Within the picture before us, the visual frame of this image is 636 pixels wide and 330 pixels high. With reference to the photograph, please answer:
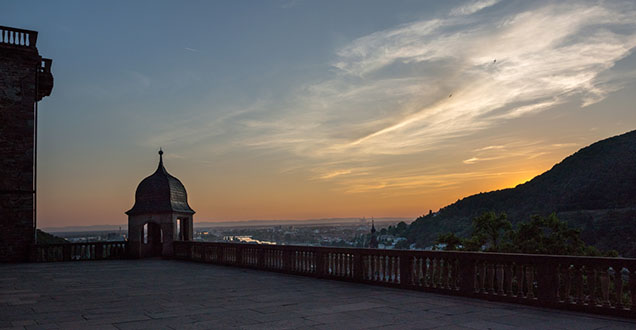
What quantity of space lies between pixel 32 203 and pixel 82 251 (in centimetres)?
283

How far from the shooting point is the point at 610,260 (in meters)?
7.79

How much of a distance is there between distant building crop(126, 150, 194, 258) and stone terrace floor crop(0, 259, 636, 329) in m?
9.72

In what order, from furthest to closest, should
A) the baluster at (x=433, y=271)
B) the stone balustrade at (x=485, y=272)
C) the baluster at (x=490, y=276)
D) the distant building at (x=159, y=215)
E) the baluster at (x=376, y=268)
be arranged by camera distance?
the distant building at (x=159, y=215)
the baluster at (x=376, y=268)
the baluster at (x=433, y=271)
the baluster at (x=490, y=276)
the stone balustrade at (x=485, y=272)

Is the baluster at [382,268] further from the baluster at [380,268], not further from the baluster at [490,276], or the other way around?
the baluster at [490,276]

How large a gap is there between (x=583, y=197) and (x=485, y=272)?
7030cm

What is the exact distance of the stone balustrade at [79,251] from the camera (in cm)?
2130

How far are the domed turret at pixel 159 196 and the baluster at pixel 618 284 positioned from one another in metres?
18.5

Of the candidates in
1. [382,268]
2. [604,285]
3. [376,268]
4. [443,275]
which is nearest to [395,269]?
[382,268]

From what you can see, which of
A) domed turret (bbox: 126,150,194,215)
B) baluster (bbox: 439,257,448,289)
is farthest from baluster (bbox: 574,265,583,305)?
domed turret (bbox: 126,150,194,215)

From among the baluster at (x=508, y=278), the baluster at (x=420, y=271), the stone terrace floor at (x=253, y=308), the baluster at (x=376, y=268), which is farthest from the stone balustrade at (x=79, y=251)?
the baluster at (x=508, y=278)

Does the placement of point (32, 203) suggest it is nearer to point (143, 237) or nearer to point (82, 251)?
point (82, 251)

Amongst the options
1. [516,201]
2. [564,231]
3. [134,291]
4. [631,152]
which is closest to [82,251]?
[134,291]

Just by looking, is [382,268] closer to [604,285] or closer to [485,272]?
[485,272]

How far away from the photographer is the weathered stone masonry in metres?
21.0
